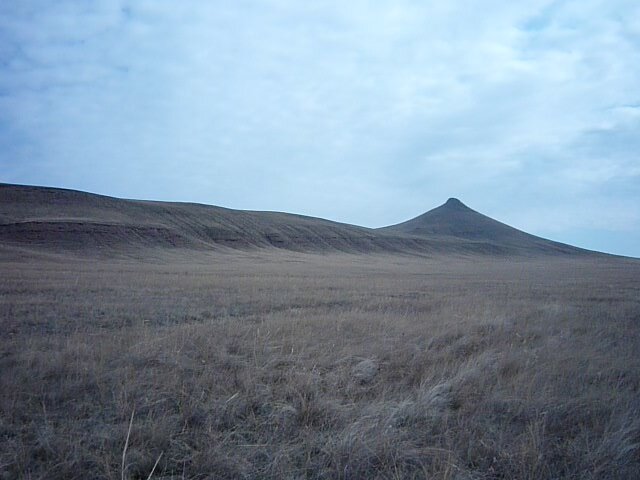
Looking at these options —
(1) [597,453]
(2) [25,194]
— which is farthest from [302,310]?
(2) [25,194]

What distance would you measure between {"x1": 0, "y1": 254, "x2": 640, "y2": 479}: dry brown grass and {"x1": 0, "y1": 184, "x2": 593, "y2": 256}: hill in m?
52.8

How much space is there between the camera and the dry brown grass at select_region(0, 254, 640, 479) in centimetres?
390

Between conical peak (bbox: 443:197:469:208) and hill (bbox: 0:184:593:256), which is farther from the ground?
conical peak (bbox: 443:197:469:208)

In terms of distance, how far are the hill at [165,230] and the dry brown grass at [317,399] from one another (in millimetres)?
52801

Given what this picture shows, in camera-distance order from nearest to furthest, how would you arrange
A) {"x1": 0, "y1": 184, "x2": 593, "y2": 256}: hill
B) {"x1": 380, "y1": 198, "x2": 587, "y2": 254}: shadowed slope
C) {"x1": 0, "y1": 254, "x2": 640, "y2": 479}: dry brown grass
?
{"x1": 0, "y1": 254, "x2": 640, "y2": 479}: dry brown grass
{"x1": 0, "y1": 184, "x2": 593, "y2": 256}: hill
{"x1": 380, "y1": 198, "x2": 587, "y2": 254}: shadowed slope

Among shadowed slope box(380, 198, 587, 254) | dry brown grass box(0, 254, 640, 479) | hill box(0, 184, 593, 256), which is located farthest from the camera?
shadowed slope box(380, 198, 587, 254)

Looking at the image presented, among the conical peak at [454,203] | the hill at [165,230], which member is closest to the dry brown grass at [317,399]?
the hill at [165,230]

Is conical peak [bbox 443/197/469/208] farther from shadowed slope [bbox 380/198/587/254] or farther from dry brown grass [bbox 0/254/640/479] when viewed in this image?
dry brown grass [bbox 0/254/640/479]

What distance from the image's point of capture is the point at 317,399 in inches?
204

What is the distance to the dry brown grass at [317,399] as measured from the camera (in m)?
3.90

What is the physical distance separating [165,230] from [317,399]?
7212cm

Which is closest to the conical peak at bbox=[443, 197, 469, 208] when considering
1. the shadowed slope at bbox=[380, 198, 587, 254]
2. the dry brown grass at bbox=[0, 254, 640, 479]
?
the shadowed slope at bbox=[380, 198, 587, 254]

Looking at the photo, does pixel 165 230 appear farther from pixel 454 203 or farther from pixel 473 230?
pixel 454 203

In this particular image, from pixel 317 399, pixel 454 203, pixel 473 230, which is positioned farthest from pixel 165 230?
pixel 454 203
